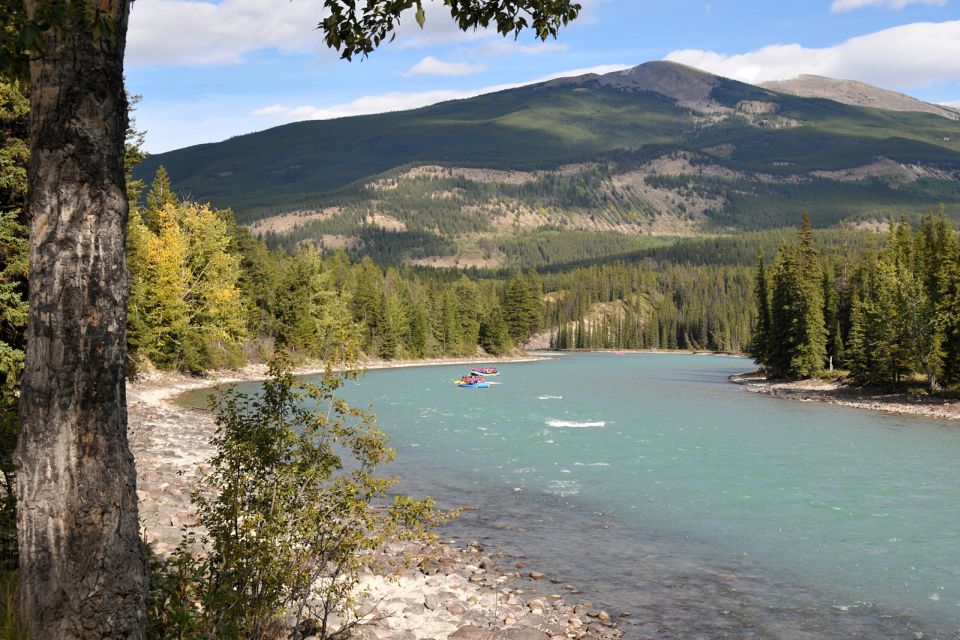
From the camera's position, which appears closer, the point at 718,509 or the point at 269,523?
the point at 269,523

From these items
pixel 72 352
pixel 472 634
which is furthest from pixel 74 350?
pixel 472 634

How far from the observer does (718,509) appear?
25375mm

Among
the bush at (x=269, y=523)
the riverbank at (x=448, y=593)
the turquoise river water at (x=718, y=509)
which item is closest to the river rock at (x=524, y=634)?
the riverbank at (x=448, y=593)

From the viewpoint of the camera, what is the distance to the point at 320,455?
9688mm

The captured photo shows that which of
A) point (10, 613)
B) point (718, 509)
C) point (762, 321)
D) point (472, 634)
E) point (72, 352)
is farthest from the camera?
point (762, 321)

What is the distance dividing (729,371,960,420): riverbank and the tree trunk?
206 ft

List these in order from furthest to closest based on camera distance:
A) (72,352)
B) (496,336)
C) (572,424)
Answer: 1. (496,336)
2. (572,424)
3. (72,352)

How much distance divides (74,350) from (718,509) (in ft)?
78.8

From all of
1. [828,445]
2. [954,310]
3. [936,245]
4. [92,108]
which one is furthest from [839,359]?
[92,108]

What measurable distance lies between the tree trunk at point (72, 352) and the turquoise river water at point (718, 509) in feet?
36.7

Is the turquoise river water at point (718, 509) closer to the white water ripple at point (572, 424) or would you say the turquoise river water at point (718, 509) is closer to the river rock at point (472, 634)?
the white water ripple at point (572, 424)

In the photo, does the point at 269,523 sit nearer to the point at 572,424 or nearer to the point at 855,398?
the point at 572,424

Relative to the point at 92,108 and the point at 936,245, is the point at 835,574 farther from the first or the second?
the point at 936,245

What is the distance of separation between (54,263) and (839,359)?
92972 mm
